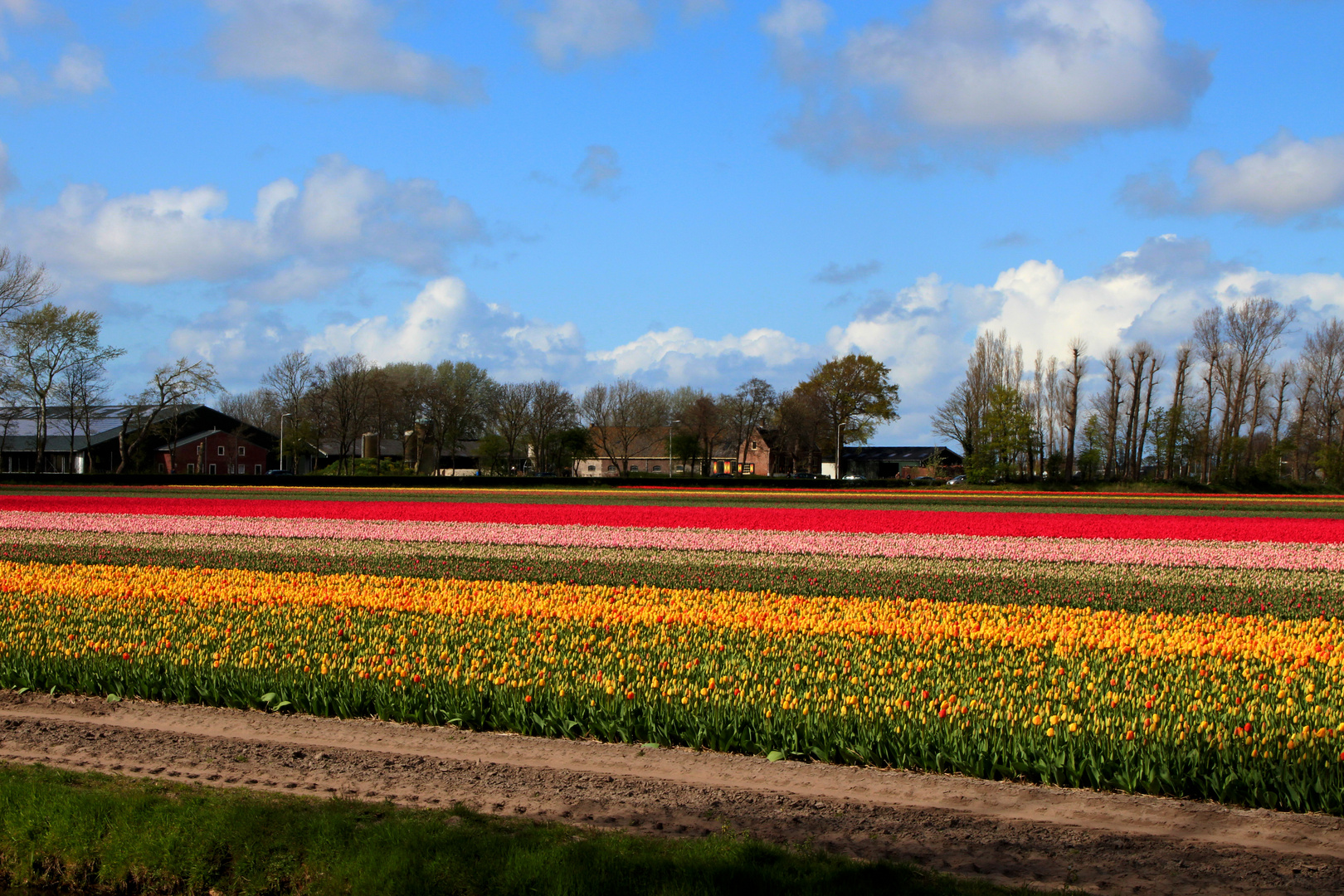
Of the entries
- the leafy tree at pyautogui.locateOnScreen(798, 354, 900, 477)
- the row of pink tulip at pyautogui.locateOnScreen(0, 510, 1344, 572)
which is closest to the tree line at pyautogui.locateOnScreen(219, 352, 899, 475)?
the leafy tree at pyautogui.locateOnScreen(798, 354, 900, 477)

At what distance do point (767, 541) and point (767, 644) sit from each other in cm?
1200

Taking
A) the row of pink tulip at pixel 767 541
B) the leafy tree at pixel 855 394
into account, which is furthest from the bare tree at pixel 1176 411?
the row of pink tulip at pixel 767 541

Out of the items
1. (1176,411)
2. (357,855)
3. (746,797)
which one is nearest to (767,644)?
(746,797)

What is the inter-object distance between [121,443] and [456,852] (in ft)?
238

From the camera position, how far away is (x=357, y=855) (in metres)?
5.42

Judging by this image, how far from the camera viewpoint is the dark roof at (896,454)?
5241 inches

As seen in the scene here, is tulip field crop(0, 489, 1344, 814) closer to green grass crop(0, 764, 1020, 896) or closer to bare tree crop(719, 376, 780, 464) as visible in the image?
green grass crop(0, 764, 1020, 896)

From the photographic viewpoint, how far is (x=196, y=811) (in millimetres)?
5930

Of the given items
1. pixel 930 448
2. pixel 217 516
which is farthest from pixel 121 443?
pixel 930 448

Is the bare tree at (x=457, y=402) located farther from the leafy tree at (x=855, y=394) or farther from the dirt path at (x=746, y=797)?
the dirt path at (x=746, y=797)

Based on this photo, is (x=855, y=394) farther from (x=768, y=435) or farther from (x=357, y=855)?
(x=357, y=855)

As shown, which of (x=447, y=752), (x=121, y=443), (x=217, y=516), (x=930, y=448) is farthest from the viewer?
(x=930, y=448)

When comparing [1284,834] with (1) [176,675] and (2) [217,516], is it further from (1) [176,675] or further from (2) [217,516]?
(2) [217,516]

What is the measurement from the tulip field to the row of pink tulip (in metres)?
0.23
